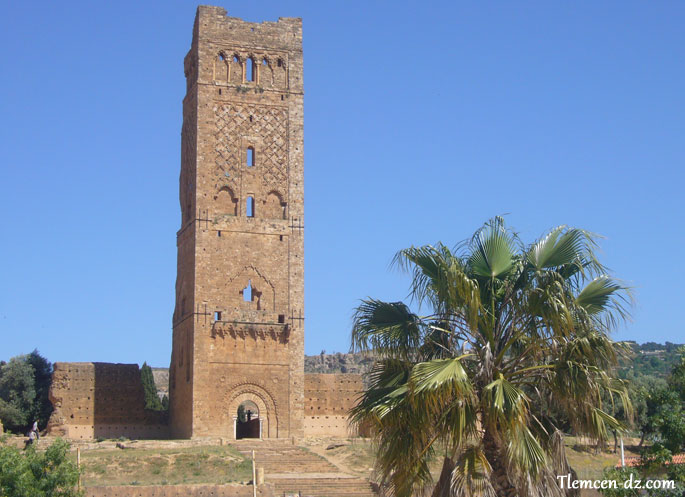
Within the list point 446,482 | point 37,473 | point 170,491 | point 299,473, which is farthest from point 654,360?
point 446,482

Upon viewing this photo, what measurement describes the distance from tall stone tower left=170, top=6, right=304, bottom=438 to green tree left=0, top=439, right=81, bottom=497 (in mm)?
14240

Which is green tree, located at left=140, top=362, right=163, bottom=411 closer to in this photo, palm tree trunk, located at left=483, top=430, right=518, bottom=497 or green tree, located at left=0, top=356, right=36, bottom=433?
green tree, located at left=0, top=356, right=36, bottom=433

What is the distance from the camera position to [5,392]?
37.3 metres

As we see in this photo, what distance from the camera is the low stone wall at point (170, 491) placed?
20891mm

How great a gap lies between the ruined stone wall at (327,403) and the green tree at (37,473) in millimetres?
17075

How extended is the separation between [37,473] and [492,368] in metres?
9.81

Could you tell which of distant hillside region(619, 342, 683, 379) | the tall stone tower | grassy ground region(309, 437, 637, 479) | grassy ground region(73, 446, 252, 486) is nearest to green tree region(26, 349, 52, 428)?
the tall stone tower

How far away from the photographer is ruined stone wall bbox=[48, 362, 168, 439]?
3309 cm

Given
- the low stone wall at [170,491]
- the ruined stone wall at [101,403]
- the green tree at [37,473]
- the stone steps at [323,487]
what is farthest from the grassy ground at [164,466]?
the green tree at [37,473]

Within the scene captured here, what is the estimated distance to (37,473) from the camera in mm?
16906

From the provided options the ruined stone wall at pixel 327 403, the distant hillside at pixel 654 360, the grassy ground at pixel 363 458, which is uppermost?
the distant hillside at pixel 654 360

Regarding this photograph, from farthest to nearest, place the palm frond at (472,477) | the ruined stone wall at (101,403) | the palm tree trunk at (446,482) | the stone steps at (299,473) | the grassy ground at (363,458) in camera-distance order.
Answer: the ruined stone wall at (101,403) → the grassy ground at (363,458) → the stone steps at (299,473) → the palm tree trunk at (446,482) → the palm frond at (472,477)

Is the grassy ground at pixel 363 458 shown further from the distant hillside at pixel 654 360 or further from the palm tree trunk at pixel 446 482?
the distant hillside at pixel 654 360

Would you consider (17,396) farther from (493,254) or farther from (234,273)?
(493,254)
